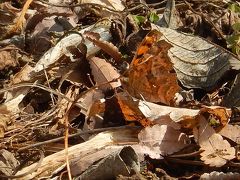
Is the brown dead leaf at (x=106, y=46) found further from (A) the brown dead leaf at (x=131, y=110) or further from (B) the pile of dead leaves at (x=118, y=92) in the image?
(A) the brown dead leaf at (x=131, y=110)

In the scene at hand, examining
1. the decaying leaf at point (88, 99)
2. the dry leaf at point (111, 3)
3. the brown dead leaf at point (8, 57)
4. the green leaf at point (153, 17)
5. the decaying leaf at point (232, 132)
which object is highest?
the green leaf at point (153, 17)

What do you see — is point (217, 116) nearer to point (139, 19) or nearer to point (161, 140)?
point (161, 140)

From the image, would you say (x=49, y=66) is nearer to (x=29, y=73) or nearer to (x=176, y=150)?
(x=29, y=73)

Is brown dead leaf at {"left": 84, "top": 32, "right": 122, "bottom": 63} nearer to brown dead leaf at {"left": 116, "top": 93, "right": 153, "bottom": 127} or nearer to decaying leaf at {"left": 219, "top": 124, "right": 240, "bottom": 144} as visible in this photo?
brown dead leaf at {"left": 116, "top": 93, "right": 153, "bottom": 127}

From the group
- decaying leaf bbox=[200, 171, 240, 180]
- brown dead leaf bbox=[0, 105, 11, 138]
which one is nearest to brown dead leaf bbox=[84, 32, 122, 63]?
brown dead leaf bbox=[0, 105, 11, 138]

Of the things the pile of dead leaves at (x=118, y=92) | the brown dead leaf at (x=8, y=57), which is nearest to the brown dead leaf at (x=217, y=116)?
the pile of dead leaves at (x=118, y=92)

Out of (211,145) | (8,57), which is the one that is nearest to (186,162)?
(211,145)

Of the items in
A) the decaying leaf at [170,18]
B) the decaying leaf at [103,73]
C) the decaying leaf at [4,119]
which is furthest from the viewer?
the decaying leaf at [170,18]
